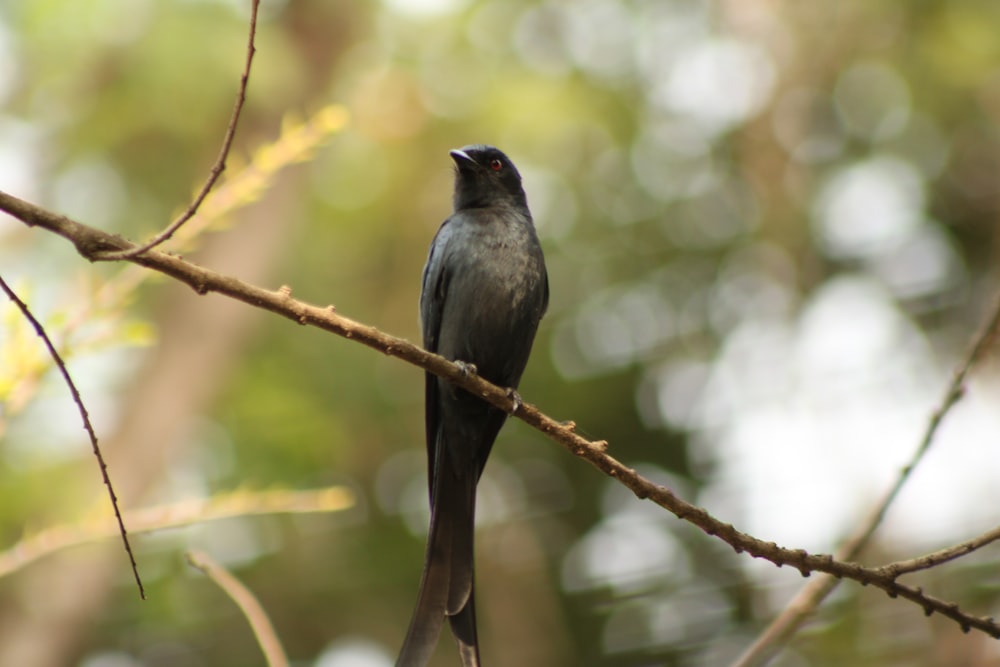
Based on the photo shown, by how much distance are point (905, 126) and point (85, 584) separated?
631 centimetres

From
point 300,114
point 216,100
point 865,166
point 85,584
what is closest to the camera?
point 216,100

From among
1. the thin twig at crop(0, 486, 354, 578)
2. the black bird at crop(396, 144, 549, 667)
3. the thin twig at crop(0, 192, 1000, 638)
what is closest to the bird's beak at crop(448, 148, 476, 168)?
the black bird at crop(396, 144, 549, 667)

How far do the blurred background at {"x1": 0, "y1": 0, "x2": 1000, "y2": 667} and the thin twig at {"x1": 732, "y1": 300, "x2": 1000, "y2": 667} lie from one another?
2988 mm

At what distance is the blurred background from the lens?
625 centimetres

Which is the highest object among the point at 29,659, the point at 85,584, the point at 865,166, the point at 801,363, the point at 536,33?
the point at 536,33

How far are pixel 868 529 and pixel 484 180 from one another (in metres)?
2.08

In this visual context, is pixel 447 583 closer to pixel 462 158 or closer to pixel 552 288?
pixel 462 158

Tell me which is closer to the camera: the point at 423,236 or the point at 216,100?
the point at 216,100

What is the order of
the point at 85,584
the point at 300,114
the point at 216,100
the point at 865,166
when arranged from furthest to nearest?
the point at 865,166 → the point at 300,114 → the point at 85,584 → the point at 216,100

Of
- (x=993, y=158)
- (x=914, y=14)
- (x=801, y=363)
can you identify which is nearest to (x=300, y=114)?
(x=801, y=363)

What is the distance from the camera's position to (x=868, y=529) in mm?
2689

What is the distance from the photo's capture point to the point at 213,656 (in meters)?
7.41

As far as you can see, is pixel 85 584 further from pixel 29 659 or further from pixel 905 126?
pixel 905 126

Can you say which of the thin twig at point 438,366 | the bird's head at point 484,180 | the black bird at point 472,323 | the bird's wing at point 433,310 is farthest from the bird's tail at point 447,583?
the bird's head at point 484,180
